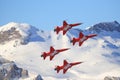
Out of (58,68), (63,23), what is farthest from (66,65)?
(63,23)

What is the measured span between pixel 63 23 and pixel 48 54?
843cm

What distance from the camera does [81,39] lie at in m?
119

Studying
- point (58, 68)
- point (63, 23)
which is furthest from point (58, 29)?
point (58, 68)

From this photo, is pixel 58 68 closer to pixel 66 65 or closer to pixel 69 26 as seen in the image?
pixel 66 65

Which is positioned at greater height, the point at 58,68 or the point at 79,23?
the point at 79,23

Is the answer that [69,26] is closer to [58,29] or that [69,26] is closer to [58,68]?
[58,29]

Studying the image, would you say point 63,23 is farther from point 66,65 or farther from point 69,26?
point 66,65

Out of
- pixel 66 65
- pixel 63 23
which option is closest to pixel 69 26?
pixel 63 23

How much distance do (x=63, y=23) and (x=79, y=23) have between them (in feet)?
17.3

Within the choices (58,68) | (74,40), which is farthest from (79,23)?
(58,68)

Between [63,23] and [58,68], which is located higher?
[63,23]

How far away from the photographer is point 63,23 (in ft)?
394

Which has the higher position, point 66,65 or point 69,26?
point 69,26

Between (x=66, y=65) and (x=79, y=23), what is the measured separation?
35.6 ft
